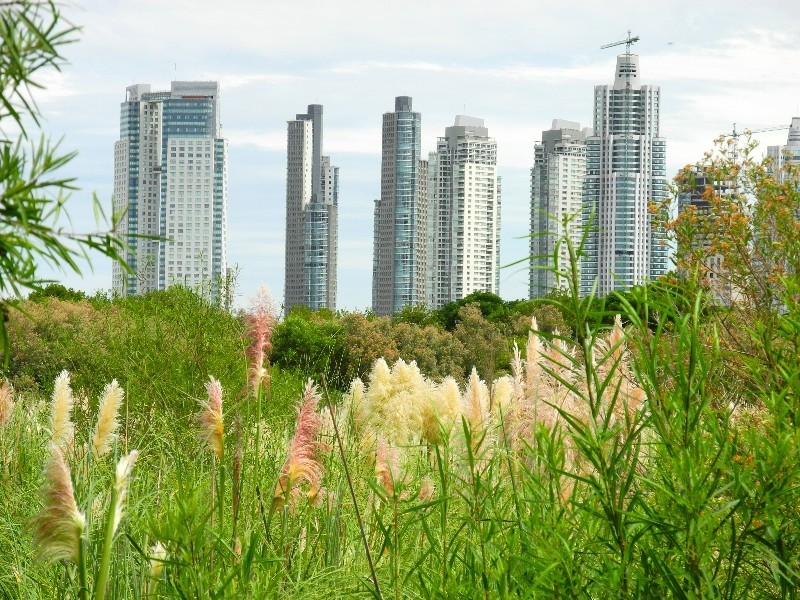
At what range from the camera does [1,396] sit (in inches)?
153

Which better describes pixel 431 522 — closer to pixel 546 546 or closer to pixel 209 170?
pixel 546 546

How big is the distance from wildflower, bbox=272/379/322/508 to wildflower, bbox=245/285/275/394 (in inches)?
17.3

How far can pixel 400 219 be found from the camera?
3829 inches

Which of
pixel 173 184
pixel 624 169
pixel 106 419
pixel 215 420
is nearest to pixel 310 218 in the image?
pixel 173 184

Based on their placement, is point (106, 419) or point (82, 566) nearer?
point (82, 566)

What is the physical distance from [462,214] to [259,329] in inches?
3720

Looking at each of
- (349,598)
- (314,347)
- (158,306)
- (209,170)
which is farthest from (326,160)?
(349,598)

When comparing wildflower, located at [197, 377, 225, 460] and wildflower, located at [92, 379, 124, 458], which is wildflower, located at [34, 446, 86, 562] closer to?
wildflower, located at [197, 377, 225, 460]

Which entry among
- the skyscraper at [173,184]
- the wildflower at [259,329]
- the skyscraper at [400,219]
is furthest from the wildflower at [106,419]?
the skyscraper at [173,184]

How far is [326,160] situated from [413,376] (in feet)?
365

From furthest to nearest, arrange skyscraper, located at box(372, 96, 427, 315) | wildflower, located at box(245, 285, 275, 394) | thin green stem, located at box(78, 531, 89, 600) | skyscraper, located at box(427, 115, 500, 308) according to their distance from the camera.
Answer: skyscraper, located at box(427, 115, 500, 308), skyscraper, located at box(372, 96, 427, 315), wildflower, located at box(245, 285, 275, 394), thin green stem, located at box(78, 531, 89, 600)

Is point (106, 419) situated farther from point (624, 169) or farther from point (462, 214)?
point (462, 214)

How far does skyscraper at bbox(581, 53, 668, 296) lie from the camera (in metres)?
91.0

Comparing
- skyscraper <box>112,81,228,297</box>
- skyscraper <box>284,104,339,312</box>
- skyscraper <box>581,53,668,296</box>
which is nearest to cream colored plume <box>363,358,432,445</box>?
skyscraper <box>581,53,668,296</box>
